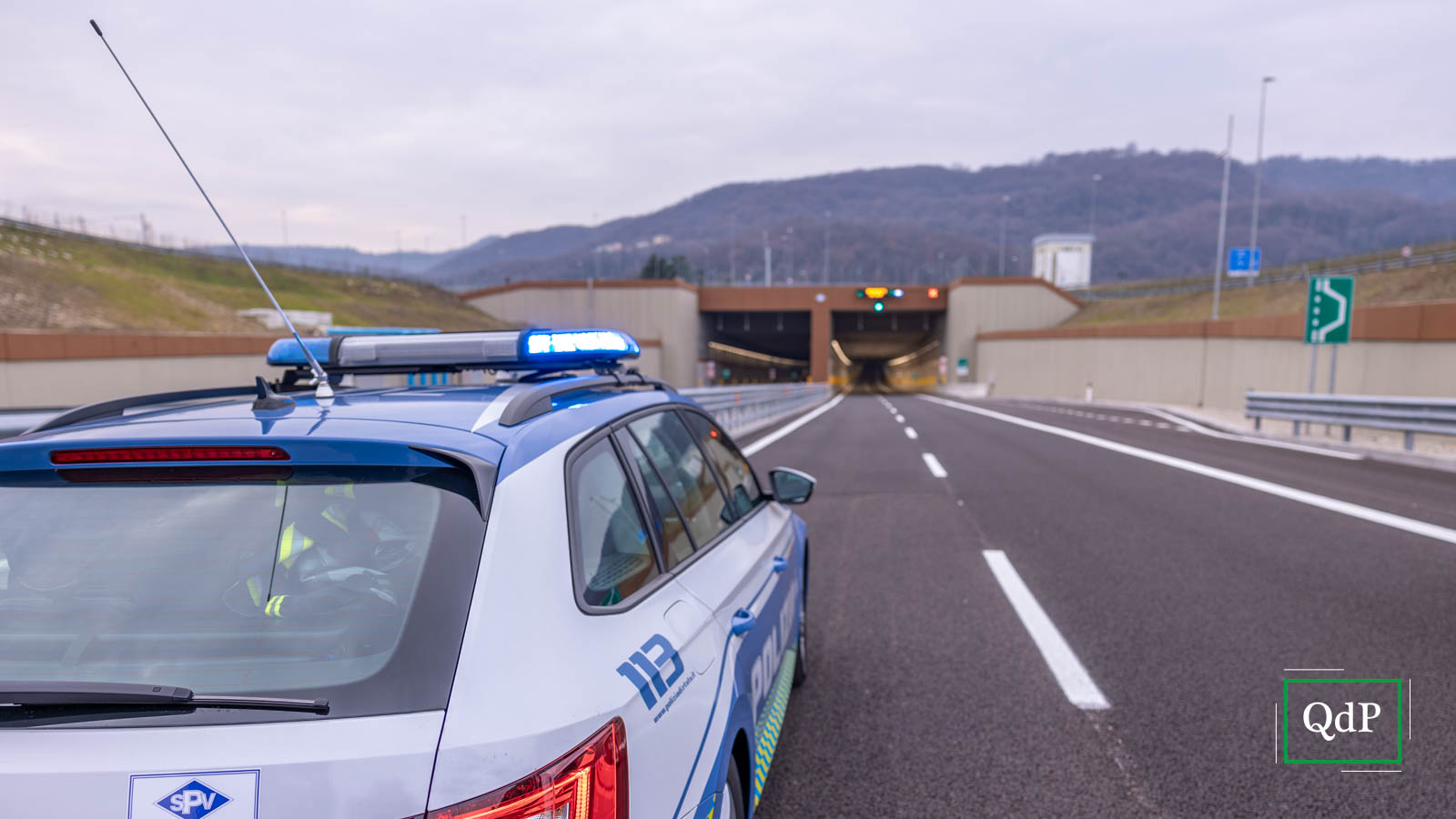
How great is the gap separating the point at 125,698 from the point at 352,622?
0.37 m

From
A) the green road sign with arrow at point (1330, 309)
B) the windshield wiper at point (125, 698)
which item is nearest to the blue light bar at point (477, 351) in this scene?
the windshield wiper at point (125, 698)

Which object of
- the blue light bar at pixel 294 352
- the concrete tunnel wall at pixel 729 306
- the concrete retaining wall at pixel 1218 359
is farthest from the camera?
the concrete tunnel wall at pixel 729 306

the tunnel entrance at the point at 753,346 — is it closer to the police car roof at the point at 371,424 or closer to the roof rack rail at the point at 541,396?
the roof rack rail at the point at 541,396

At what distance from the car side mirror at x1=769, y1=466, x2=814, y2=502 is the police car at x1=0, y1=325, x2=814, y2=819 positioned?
1510 millimetres

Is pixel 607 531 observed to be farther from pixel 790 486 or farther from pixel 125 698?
pixel 790 486

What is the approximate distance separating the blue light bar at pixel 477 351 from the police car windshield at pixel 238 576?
1097mm

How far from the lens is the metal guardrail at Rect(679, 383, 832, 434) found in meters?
16.5

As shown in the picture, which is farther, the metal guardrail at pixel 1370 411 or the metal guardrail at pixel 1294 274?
the metal guardrail at pixel 1294 274

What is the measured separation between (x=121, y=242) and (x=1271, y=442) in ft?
190

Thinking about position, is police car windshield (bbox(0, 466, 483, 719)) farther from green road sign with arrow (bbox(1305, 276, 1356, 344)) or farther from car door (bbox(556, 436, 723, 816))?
green road sign with arrow (bbox(1305, 276, 1356, 344))

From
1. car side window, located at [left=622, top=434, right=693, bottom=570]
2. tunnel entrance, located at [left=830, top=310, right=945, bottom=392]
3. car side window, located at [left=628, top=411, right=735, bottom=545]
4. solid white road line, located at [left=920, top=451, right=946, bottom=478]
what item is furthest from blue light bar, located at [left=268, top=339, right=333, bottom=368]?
tunnel entrance, located at [left=830, top=310, right=945, bottom=392]

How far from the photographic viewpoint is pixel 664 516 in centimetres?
248

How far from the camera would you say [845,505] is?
9078mm

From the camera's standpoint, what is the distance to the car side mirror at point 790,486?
3.84 meters
